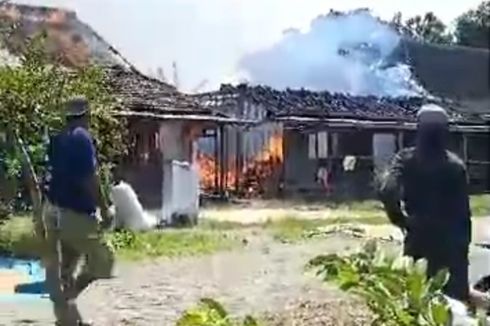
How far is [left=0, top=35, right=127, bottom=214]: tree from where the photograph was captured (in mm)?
4828

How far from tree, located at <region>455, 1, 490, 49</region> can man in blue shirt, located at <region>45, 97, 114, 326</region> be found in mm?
2050

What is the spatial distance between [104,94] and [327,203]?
4950 millimetres

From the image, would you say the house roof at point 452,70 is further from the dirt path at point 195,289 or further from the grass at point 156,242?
the grass at point 156,242

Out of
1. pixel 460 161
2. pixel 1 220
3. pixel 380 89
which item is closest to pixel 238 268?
pixel 380 89

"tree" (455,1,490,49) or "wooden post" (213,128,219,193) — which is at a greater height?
"tree" (455,1,490,49)

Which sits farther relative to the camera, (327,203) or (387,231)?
(327,203)

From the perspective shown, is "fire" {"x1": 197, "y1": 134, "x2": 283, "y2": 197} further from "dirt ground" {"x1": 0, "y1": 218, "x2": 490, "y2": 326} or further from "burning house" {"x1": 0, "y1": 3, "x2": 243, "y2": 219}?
"dirt ground" {"x1": 0, "y1": 218, "x2": 490, "y2": 326}

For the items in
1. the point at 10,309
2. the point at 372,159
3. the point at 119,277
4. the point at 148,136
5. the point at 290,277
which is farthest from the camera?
the point at 148,136

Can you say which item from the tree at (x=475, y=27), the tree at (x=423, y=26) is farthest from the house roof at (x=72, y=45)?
the tree at (x=475, y=27)

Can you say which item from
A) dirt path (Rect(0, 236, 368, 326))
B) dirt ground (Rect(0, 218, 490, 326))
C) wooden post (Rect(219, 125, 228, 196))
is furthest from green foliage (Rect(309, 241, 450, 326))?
wooden post (Rect(219, 125, 228, 196))

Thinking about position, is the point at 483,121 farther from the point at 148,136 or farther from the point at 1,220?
the point at 148,136

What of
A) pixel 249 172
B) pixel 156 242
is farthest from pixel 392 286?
pixel 249 172

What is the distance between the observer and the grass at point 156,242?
641 cm

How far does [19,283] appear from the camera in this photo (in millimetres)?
6391
